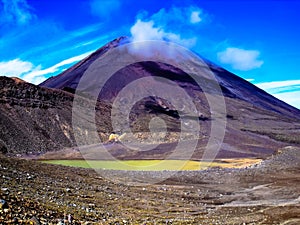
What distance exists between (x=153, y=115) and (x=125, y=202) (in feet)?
278

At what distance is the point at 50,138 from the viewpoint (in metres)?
72.4

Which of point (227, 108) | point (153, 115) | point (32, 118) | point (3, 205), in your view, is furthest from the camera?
point (227, 108)

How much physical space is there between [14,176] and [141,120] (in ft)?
267

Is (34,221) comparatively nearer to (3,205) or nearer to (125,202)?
(3,205)

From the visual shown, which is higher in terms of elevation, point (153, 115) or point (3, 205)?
point (153, 115)

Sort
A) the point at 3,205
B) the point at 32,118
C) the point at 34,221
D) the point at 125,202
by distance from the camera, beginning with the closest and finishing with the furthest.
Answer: the point at 34,221, the point at 3,205, the point at 125,202, the point at 32,118

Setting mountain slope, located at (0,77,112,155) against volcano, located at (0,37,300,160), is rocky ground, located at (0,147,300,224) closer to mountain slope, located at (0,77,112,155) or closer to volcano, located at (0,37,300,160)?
volcano, located at (0,37,300,160)

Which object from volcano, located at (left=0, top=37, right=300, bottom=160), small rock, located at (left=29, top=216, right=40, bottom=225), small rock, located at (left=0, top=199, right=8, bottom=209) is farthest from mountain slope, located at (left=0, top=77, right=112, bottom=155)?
small rock, located at (left=29, top=216, right=40, bottom=225)

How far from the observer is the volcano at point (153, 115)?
7150cm

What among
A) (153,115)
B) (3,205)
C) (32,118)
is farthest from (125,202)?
(153,115)

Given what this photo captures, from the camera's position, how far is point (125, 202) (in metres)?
18.0

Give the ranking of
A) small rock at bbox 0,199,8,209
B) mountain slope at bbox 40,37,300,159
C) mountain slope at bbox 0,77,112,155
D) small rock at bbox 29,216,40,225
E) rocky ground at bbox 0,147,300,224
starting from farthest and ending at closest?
mountain slope at bbox 40,37,300,159 → mountain slope at bbox 0,77,112,155 → rocky ground at bbox 0,147,300,224 → small rock at bbox 0,199,8,209 → small rock at bbox 29,216,40,225

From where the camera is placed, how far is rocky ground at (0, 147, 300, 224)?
11.2 meters

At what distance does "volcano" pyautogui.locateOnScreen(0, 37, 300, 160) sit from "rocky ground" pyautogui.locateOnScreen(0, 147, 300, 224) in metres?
33.9
